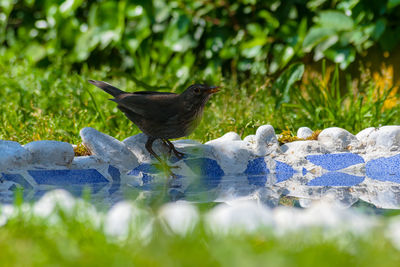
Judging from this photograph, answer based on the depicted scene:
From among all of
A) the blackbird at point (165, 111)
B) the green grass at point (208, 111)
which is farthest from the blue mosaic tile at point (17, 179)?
the green grass at point (208, 111)

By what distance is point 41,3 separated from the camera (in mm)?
6430

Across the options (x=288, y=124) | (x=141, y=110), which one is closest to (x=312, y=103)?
(x=288, y=124)

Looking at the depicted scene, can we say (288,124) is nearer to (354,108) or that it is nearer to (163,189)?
(354,108)

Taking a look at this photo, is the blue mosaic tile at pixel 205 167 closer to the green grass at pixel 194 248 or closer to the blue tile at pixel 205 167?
the blue tile at pixel 205 167

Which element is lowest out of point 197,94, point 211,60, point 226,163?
point 226,163

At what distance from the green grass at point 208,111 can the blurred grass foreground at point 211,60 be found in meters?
0.01

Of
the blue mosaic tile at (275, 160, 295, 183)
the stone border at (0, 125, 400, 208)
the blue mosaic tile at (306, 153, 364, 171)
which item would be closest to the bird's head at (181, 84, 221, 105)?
the stone border at (0, 125, 400, 208)

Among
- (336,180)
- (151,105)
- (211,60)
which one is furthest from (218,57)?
(336,180)

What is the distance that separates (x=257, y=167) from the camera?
3.30 meters

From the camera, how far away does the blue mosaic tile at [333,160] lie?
3250 mm

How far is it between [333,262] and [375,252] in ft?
0.39

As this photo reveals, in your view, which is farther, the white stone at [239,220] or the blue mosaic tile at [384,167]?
the blue mosaic tile at [384,167]

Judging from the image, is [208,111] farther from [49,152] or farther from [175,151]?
[49,152]

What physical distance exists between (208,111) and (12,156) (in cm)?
256
